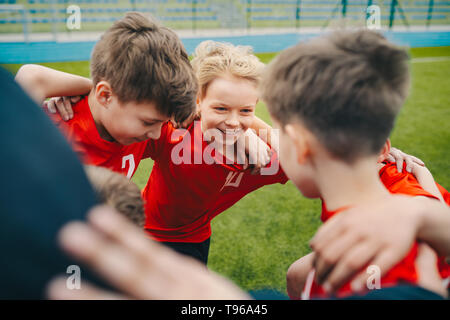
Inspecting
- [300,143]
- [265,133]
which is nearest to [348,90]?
[300,143]

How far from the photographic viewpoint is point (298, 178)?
1.10 metres

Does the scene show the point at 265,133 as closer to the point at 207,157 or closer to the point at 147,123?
the point at 207,157

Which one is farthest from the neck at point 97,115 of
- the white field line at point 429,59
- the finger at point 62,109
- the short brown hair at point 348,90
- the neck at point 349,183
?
the white field line at point 429,59

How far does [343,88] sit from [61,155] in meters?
0.72

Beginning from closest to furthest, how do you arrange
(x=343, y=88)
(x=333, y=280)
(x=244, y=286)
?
(x=333, y=280)
(x=343, y=88)
(x=244, y=286)

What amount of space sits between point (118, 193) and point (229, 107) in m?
1.03

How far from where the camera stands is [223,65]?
6.41 feet

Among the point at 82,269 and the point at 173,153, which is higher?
the point at 82,269

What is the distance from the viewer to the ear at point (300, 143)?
1025 mm

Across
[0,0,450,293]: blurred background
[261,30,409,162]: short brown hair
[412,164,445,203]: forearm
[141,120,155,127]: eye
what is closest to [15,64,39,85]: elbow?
[141,120,155,127]: eye

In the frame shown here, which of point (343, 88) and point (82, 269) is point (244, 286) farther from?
point (82, 269)

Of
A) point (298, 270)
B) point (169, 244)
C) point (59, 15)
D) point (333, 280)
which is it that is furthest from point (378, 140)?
point (59, 15)

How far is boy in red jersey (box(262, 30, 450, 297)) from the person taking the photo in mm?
981

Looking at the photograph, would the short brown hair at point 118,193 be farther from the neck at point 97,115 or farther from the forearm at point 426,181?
the forearm at point 426,181
